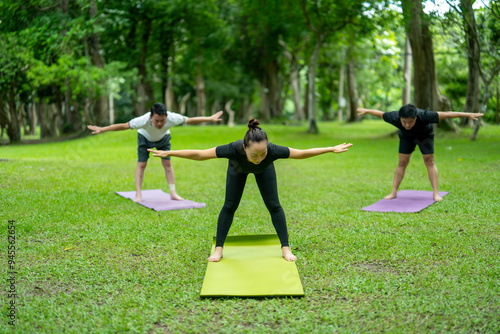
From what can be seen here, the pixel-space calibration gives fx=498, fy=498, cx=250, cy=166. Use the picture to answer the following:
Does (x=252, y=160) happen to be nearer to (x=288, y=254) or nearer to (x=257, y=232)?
(x=288, y=254)

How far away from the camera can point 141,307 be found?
3.67 meters

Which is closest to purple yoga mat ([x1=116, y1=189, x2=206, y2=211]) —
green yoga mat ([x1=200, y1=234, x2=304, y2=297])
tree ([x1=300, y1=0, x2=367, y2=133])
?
green yoga mat ([x1=200, y1=234, x2=304, y2=297])

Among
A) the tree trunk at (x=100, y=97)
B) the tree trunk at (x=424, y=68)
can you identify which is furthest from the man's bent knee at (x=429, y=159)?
the tree trunk at (x=100, y=97)

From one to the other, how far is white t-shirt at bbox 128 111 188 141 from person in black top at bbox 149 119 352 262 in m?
2.81

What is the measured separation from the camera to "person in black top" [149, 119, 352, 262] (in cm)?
423

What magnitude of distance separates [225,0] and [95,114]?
36.3 feet

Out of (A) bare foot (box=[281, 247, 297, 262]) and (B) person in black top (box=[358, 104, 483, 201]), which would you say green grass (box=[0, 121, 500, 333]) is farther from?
(B) person in black top (box=[358, 104, 483, 201])

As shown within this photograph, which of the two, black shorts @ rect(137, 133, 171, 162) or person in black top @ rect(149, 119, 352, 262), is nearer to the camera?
person in black top @ rect(149, 119, 352, 262)

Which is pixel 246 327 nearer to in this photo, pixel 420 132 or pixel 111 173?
pixel 420 132

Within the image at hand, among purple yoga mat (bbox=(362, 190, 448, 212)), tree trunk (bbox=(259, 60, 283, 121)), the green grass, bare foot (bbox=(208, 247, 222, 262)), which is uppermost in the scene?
A: tree trunk (bbox=(259, 60, 283, 121))

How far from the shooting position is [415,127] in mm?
7328

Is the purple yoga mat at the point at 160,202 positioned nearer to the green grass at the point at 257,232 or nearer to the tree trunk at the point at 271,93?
the green grass at the point at 257,232

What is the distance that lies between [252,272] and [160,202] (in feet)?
11.9

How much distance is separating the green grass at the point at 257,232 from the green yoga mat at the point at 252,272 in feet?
0.34
